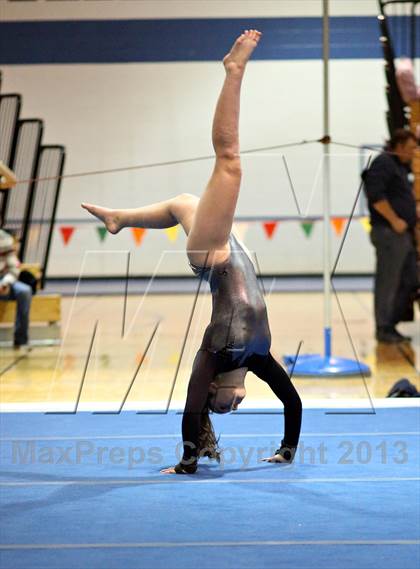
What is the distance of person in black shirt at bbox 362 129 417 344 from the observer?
6.52 m

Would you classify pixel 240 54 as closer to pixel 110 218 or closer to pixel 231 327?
pixel 110 218

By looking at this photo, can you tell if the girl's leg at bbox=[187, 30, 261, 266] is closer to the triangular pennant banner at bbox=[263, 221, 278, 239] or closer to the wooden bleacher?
the wooden bleacher

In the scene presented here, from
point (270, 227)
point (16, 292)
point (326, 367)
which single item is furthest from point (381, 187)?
point (270, 227)

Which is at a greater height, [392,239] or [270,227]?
[392,239]

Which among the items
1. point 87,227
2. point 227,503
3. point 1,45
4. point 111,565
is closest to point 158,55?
point 1,45

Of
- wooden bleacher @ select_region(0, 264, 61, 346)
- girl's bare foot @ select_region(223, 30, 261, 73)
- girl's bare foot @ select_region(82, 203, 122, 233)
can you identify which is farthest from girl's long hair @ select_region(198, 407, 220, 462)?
wooden bleacher @ select_region(0, 264, 61, 346)

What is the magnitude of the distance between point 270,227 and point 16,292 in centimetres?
441

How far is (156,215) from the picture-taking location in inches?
115

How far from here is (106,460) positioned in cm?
407

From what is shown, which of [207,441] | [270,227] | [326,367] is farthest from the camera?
[270,227]

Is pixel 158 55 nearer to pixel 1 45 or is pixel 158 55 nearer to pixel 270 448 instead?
pixel 1 45

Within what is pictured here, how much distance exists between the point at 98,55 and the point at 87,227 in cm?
617

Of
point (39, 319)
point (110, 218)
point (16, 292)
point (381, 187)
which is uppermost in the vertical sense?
point (110, 218)

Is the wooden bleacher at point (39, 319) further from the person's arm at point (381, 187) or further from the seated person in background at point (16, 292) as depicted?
the person's arm at point (381, 187)
